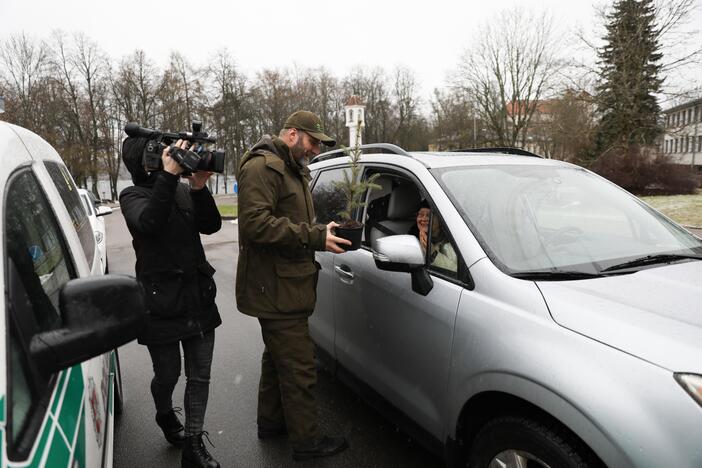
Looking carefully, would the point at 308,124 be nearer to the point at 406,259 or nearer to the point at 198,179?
the point at 198,179

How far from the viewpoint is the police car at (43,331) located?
1.01 meters

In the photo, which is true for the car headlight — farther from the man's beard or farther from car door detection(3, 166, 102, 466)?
the man's beard

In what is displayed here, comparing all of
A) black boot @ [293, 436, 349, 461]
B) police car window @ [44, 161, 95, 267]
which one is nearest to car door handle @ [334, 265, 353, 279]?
black boot @ [293, 436, 349, 461]

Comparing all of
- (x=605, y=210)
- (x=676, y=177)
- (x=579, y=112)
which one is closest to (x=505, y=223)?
(x=605, y=210)

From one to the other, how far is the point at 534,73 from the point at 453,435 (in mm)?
35976

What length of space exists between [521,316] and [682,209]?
17.7 m

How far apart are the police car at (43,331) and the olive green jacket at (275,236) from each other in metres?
1.03

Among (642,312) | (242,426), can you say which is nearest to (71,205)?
(242,426)

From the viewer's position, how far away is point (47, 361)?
1.10 metres

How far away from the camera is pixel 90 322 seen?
1.18 meters

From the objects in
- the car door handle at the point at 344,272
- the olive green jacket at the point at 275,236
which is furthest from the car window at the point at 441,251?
the car door handle at the point at 344,272

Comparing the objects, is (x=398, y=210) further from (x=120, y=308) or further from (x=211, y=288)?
(x=120, y=308)

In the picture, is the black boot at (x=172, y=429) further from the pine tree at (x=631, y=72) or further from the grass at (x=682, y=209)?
the pine tree at (x=631, y=72)

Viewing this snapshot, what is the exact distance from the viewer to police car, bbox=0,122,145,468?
1.01 meters
